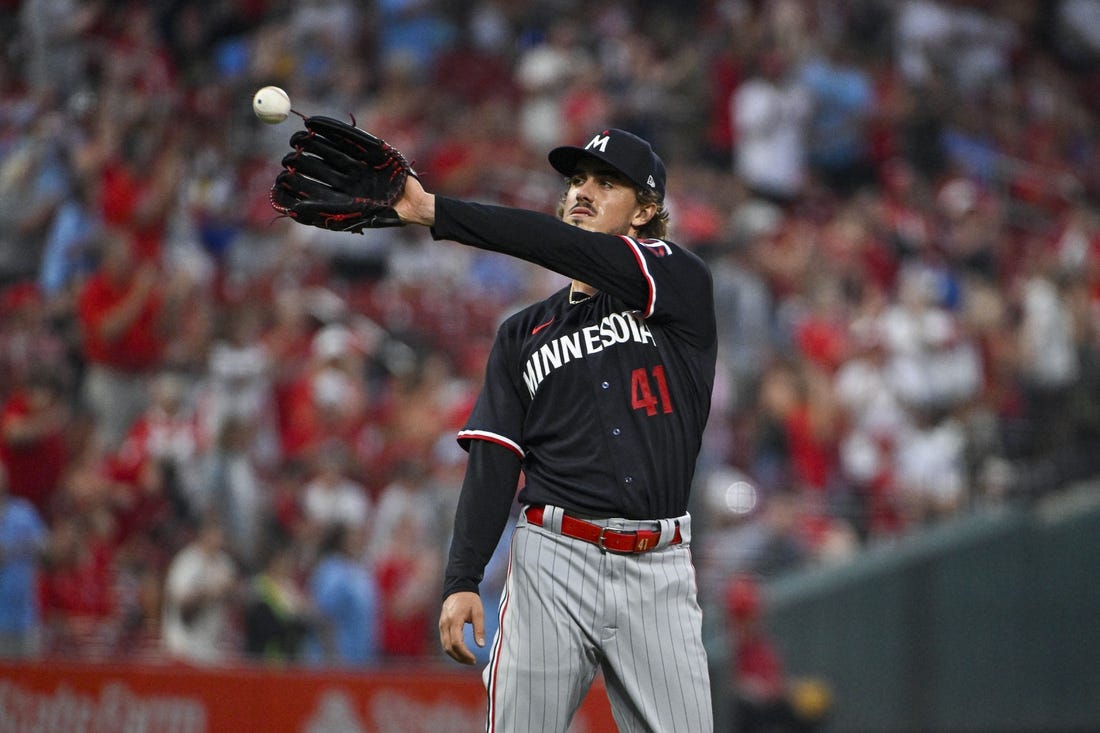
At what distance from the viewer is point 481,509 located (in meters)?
4.03

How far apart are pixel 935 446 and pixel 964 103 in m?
6.15

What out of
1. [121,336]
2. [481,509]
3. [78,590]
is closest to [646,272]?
[481,509]

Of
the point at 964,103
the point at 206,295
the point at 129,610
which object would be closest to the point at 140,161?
the point at 206,295

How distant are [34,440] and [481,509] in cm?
378

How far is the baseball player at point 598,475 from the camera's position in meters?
3.85

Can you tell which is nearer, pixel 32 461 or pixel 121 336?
pixel 32 461

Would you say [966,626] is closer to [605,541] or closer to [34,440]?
[34,440]

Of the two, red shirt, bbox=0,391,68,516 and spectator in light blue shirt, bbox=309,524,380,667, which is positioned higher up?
red shirt, bbox=0,391,68,516

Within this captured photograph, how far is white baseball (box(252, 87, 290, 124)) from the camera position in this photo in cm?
359

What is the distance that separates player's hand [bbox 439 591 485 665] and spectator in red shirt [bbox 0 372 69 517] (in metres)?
3.71

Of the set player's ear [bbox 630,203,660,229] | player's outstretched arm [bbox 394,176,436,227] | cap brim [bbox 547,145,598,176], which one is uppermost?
cap brim [bbox 547,145,598,176]

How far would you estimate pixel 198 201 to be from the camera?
9328 millimetres

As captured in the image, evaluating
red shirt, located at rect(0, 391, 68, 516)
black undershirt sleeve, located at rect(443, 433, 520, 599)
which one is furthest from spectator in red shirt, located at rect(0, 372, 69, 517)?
black undershirt sleeve, located at rect(443, 433, 520, 599)

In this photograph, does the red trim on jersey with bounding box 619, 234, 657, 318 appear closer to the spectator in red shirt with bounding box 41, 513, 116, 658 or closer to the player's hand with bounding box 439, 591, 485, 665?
the player's hand with bounding box 439, 591, 485, 665
